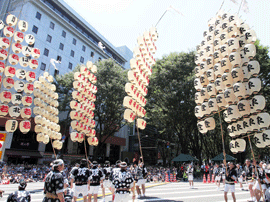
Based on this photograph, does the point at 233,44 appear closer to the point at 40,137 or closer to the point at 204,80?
the point at 204,80

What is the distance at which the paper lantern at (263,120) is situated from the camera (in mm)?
8312

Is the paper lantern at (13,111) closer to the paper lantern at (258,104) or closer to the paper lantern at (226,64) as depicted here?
the paper lantern at (226,64)

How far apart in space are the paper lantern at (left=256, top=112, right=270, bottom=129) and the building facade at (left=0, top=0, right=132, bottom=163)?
19.6 metres

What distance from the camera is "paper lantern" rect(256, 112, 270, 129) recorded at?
831 centimetres

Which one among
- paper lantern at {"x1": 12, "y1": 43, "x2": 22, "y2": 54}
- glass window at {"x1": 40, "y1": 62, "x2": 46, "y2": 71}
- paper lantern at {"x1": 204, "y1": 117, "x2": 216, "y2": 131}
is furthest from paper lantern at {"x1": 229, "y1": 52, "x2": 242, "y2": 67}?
glass window at {"x1": 40, "y1": 62, "x2": 46, "y2": 71}

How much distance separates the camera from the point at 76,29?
3672 cm

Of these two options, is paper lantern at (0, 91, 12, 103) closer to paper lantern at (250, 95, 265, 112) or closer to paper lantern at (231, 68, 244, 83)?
paper lantern at (231, 68, 244, 83)

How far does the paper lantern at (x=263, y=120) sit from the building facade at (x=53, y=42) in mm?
19628

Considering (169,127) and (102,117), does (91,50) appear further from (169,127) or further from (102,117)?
(169,127)

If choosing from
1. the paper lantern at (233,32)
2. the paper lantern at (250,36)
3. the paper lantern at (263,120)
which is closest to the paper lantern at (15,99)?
the paper lantern at (233,32)

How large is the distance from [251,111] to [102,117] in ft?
72.7

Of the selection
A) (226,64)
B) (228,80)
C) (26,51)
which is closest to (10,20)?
(26,51)

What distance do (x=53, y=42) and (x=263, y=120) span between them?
32.6m

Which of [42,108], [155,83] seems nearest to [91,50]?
[155,83]
